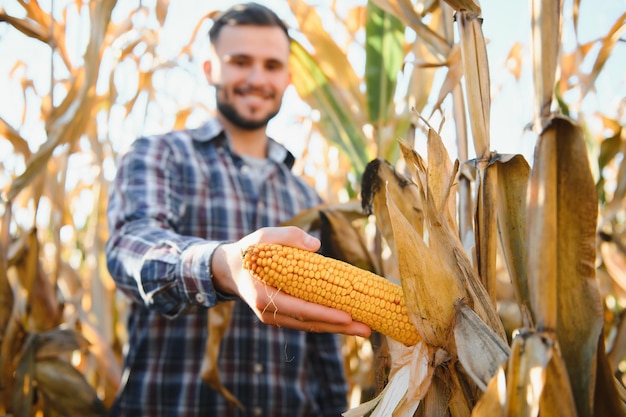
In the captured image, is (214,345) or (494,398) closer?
(494,398)

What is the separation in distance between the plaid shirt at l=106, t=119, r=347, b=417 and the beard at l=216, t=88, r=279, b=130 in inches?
2.5

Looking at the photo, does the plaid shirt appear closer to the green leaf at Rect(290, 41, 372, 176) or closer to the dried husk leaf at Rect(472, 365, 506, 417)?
the green leaf at Rect(290, 41, 372, 176)

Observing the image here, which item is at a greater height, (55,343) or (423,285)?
(423,285)

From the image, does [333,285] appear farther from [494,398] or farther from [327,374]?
[327,374]

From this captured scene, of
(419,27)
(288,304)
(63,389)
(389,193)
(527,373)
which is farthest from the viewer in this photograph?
(63,389)

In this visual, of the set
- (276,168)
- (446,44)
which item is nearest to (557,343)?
(446,44)

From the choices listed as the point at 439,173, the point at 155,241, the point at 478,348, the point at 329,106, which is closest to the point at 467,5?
the point at 439,173

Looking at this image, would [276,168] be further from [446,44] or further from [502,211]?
[502,211]

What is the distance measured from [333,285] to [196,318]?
2.87ft

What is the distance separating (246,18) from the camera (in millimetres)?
1724

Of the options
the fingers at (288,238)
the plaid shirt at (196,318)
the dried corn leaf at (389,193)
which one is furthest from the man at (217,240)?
the dried corn leaf at (389,193)

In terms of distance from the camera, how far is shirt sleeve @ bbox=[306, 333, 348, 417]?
1619 millimetres

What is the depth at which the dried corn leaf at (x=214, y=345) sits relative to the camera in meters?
1.23

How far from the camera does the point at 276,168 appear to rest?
1.84m
